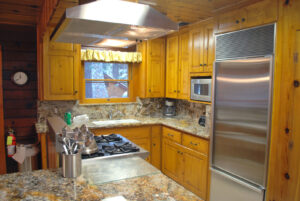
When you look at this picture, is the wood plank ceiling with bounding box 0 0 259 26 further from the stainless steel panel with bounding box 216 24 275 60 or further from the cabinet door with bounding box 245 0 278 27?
the stainless steel panel with bounding box 216 24 275 60

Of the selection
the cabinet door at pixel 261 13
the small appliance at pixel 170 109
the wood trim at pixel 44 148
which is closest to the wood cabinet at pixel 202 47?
the cabinet door at pixel 261 13

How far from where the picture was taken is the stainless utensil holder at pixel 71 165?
1.44m

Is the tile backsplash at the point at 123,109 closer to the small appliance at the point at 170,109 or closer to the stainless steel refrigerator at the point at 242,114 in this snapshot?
the small appliance at the point at 170,109

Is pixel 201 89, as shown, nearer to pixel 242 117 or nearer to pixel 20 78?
pixel 242 117

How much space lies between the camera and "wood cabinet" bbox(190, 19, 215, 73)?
3.08m

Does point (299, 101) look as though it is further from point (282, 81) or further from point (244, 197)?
point (244, 197)

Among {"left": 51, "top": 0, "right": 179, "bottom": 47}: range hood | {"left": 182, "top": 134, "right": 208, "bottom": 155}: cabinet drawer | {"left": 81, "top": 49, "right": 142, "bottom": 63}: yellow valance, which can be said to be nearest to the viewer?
{"left": 51, "top": 0, "right": 179, "bottom": 47}: range hood

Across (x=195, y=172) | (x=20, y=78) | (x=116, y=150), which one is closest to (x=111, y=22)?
(x=116, y=150)

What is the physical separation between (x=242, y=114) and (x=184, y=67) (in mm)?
1572

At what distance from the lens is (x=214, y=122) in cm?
266

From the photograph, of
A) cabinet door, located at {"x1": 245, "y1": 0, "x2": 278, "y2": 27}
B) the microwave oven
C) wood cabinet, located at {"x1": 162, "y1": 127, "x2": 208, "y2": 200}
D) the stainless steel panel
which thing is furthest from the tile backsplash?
cabinet door, located at {"x1": 245, "y1": 0, "x2": 278, "y2": 27}

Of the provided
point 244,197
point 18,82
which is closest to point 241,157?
point 244,197

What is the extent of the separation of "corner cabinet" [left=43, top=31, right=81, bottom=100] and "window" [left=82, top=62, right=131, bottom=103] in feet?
1.58

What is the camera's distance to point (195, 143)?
306 centimetres
